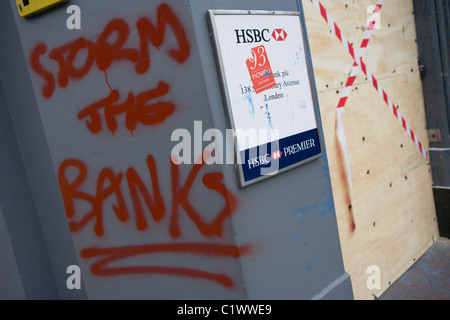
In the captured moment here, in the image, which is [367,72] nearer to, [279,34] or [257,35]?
[279,34]

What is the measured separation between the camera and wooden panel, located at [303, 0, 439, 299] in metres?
2.82

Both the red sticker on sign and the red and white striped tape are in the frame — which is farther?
the red and white striped tape

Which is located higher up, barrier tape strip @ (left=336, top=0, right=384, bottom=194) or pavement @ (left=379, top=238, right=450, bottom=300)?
barrier tape strip @ (left=336, top=0, right=384, bottom=194)

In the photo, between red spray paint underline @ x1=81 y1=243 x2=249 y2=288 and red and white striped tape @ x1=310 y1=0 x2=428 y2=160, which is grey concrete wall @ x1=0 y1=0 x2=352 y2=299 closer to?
red spray paint underline @ x1=81 y1=243 x2=249 y2=288

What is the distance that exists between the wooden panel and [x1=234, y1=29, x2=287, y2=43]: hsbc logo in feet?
1.41

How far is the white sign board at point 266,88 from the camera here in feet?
6.82

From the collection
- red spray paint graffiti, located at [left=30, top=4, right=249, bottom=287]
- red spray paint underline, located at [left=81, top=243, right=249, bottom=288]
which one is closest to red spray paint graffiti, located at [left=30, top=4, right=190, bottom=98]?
red spray paint graffiti, located at [left=30, top=4, right=249, bottom=287]

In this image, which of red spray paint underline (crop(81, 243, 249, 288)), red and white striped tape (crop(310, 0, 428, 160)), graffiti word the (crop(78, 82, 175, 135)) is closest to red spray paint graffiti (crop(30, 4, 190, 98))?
graffiti word the (crop(78, 82, 175, 135))

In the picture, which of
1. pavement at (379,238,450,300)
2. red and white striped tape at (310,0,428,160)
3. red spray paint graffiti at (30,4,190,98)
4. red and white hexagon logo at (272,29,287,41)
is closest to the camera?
red spray paint graffiti at (30,4,190,98)

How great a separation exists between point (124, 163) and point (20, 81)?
45.4 inches

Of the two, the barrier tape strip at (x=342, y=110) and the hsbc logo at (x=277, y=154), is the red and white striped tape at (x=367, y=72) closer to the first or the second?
the barrier tape strip at (x=342, y=110)

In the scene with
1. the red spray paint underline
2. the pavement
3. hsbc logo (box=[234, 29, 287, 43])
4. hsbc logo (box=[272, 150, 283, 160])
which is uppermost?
hsbc logo (box=[234, 29, 287, 43])

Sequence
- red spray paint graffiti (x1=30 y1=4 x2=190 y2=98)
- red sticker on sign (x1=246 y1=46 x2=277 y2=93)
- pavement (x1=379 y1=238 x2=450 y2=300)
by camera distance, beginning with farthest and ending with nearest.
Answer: pavement (x1=379 y1=238 x2=450 y2=300) → red sticker on sign (x1=246 y1=46 x2=277 y2=93) → red spray paint graffiti (x1=30 y1=4 x2=190 y2=98)

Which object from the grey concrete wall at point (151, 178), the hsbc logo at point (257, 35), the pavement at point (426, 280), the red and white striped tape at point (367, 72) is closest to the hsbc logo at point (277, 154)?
the grey concrete wall at point (151, 178)
